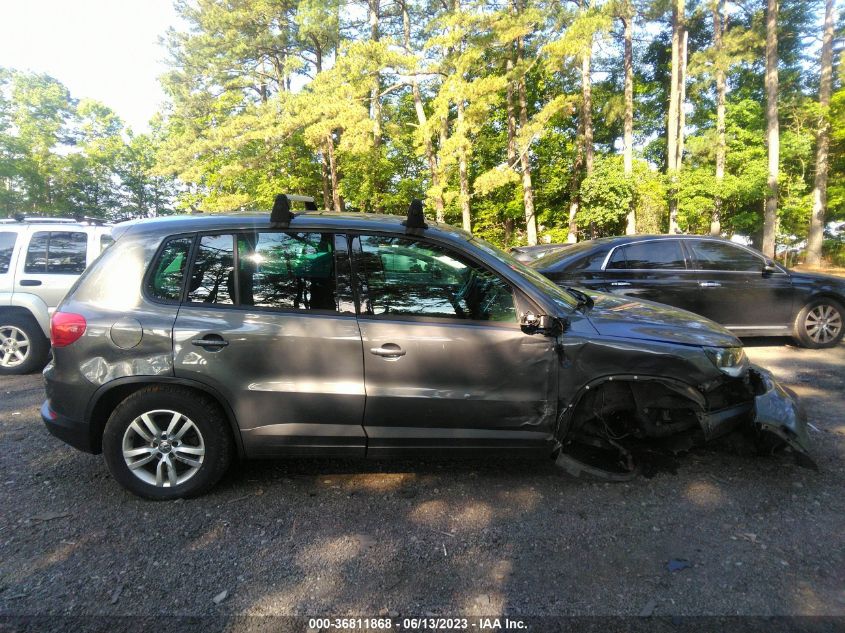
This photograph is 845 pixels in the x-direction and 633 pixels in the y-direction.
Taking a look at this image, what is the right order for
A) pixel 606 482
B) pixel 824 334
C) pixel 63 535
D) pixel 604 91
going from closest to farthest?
pixel 63 535, pixel 606 482, pixel 824 334, pixel 604 91

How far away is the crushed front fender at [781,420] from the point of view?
3014 millimetres

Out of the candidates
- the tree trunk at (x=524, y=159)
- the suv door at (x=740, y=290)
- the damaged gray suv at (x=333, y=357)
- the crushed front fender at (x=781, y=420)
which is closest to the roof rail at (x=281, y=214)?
the damaged gray suv at (x=333, y=357)

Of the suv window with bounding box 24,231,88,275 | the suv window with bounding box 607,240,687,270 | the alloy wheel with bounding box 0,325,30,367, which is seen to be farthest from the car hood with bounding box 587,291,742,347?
the alloy wheel with bounding box 0,325,30,367

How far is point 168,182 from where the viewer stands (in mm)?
Result: 41719

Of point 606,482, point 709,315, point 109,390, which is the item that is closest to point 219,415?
point 109,390

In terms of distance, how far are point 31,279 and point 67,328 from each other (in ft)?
13.3

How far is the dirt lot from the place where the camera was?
2.20 metres

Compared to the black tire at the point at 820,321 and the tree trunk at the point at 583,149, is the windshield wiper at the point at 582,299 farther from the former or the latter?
the tree trunk at the point at 583,149

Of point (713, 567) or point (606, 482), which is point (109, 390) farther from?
point (713, 567)

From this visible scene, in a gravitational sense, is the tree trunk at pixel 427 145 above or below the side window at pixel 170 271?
above

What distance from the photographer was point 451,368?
9.46 ft

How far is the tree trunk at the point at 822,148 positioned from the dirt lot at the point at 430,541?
81.4 feet

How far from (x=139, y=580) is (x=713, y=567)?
9.18ft

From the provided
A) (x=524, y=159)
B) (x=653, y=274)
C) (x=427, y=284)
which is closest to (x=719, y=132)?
(x=524, y=159)
